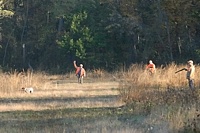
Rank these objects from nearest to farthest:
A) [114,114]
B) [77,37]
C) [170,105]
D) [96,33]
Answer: [170,105] < [114,114] < [96,33] < [77,37]

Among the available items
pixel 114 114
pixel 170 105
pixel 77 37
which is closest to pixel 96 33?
pixel 77 37

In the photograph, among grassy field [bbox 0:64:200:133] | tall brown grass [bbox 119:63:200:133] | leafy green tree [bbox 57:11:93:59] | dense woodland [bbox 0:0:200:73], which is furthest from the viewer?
leafy green tree [bbox 57:11:93:59]

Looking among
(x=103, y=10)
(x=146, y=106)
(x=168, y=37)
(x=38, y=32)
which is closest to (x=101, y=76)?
(x=168, y=37)

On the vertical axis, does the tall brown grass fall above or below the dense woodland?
below

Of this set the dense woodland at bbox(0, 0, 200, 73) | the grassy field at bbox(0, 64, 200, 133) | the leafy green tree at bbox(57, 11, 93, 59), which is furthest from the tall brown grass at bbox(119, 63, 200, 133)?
the leafy green tree at bbox(57, 11, 93, 59)

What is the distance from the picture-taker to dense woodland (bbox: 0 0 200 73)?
49.1 metres

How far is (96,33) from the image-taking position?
2217 inches

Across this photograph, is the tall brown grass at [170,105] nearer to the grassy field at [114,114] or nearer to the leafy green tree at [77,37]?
the grassy field at [114,114]

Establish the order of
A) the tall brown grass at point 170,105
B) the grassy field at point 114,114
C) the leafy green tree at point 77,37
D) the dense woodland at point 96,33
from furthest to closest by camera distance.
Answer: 1. the leafy green tree at point 77,37
2. the dense woodland at point 96,33
3. the grassy field at point 114,114
4. the tall brown grass at point 170,105

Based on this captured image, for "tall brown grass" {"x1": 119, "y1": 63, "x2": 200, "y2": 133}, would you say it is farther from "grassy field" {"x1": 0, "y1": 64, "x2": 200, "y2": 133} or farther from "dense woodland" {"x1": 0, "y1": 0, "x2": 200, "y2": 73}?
"dense woodland" {"x1": 0, "y1": 0, "x2": 200, "y2": 73}

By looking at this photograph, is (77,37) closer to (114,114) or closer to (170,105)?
(114,114)

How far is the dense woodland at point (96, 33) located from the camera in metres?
49.1

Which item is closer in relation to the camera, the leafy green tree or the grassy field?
the grassy field

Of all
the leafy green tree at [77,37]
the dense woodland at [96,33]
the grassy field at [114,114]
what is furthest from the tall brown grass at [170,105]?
the leafy green tree at [77,37]
